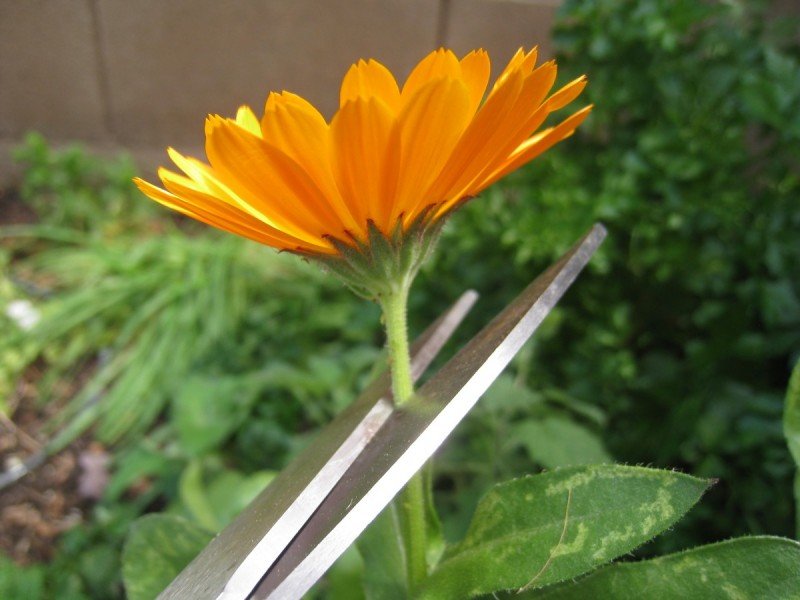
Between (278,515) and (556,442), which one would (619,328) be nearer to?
(556,442)

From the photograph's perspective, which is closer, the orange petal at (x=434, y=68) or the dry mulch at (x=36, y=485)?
the orange petal at (x=434, y=68)

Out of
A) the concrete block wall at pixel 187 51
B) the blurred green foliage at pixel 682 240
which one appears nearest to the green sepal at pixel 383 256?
the blurred green foliage at pixel 682 240

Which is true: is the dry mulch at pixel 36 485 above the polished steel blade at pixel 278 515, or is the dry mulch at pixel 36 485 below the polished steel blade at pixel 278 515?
above

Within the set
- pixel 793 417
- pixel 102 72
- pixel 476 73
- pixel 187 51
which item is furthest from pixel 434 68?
pixel 102 72

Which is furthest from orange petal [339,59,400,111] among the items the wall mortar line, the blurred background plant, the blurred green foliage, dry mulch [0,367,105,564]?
the wall mortar line

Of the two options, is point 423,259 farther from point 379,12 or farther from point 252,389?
point 379,12

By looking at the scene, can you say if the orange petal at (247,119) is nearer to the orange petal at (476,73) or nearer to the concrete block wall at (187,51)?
the orange petal at (476,73)

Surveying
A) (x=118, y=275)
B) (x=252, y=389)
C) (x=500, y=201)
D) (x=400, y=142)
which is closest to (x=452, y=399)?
(x=400, y=142)
